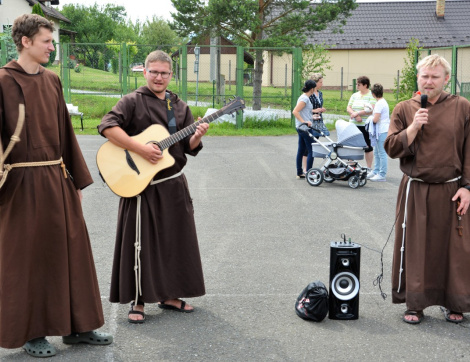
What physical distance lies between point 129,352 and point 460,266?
268 cm

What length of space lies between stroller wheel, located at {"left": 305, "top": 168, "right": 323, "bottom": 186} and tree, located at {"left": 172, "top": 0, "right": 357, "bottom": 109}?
19450 mm

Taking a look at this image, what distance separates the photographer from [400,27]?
57.0m

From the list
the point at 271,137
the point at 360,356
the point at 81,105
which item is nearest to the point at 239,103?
the point at 360,356

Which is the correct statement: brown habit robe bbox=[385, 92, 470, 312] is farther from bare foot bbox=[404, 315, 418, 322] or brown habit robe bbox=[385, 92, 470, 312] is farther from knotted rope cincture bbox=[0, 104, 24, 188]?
knotted rope cincture bbox=[0, 104, 24, 188]

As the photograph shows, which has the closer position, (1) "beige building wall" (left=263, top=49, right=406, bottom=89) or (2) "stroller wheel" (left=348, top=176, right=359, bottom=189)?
(2) "stroller wheel" (left=348, top=176, right=359, bottom=189)

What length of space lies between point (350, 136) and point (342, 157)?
1.62 ft

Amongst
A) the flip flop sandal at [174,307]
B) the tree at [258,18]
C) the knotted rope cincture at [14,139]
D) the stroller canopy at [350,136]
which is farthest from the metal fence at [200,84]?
the knotted rope cincture at [14,139]

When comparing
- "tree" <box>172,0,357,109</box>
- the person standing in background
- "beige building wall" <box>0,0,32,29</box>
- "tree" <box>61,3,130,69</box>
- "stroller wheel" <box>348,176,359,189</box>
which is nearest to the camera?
"stroller wheel" <box>348,176,359,189</box>

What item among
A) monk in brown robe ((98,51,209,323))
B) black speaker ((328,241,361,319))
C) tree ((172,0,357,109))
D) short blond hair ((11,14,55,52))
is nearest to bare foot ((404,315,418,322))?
black speaker ((328,241,361,319))

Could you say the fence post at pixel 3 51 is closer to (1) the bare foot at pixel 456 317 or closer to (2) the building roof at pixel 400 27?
(1) the bare foot at pixel 456 317

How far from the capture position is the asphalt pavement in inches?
199

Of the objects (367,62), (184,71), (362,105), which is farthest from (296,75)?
(367,62)

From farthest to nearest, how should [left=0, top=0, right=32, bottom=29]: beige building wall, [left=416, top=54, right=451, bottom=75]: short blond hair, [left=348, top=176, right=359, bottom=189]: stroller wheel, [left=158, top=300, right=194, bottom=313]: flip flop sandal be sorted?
[left=0, top=0, right=32, bottom=29]: beige building wall
[left=348, top=176, right=359, bottom=189]: stroller wheel
[left=158, top=300, right=194, bottom=313]: flip flop sandal
[left=416, top=54, right=451, bottom=75]: short blond hair

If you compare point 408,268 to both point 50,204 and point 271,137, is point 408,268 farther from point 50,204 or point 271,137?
point 271,137
